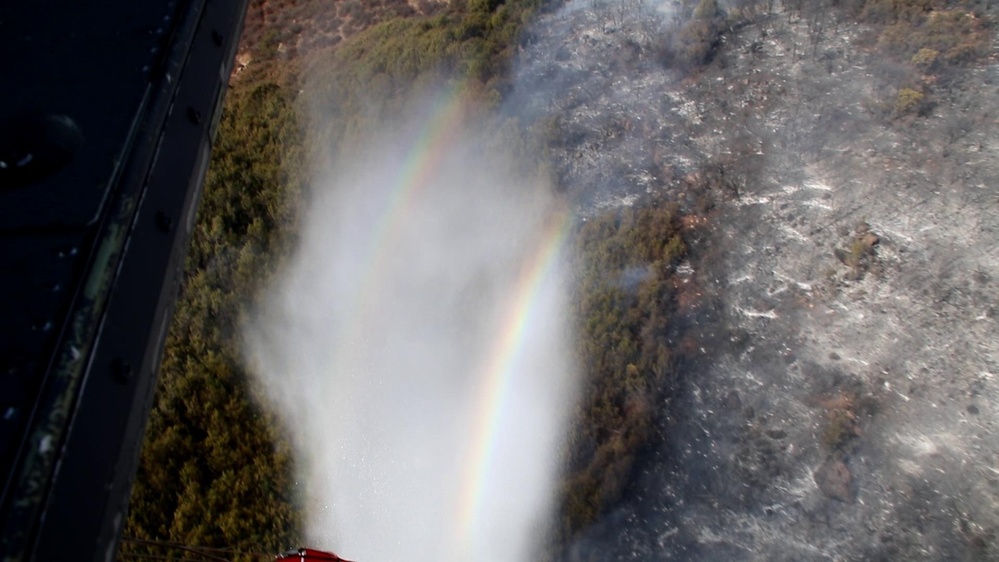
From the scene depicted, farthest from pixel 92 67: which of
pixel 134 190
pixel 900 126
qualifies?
pixel 900 126

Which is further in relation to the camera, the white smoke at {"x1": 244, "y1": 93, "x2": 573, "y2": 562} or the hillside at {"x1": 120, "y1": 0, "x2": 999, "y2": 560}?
the white smoke at {"x1": 244, "y1": 93, "x2": 573, "y2": 562}

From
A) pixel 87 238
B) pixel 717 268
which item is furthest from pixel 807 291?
pixel 87 238

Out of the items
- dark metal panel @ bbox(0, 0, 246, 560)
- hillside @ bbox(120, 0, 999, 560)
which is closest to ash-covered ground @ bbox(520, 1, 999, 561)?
hillside @ bbox(120, 0, 999, 560)

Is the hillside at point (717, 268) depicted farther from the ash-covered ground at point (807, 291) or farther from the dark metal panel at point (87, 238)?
the dark metal panel at point (87, 238)

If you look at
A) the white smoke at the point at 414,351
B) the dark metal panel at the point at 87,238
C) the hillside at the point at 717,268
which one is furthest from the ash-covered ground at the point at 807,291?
the dark metal panel at the point at 87,238

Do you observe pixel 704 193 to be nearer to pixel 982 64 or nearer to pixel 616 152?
pixel 616 152

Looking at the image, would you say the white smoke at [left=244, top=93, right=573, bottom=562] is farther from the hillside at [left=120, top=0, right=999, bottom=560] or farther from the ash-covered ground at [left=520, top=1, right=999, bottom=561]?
the ash-covered ground at [left=520, top=1, right=999, bottom=561]
